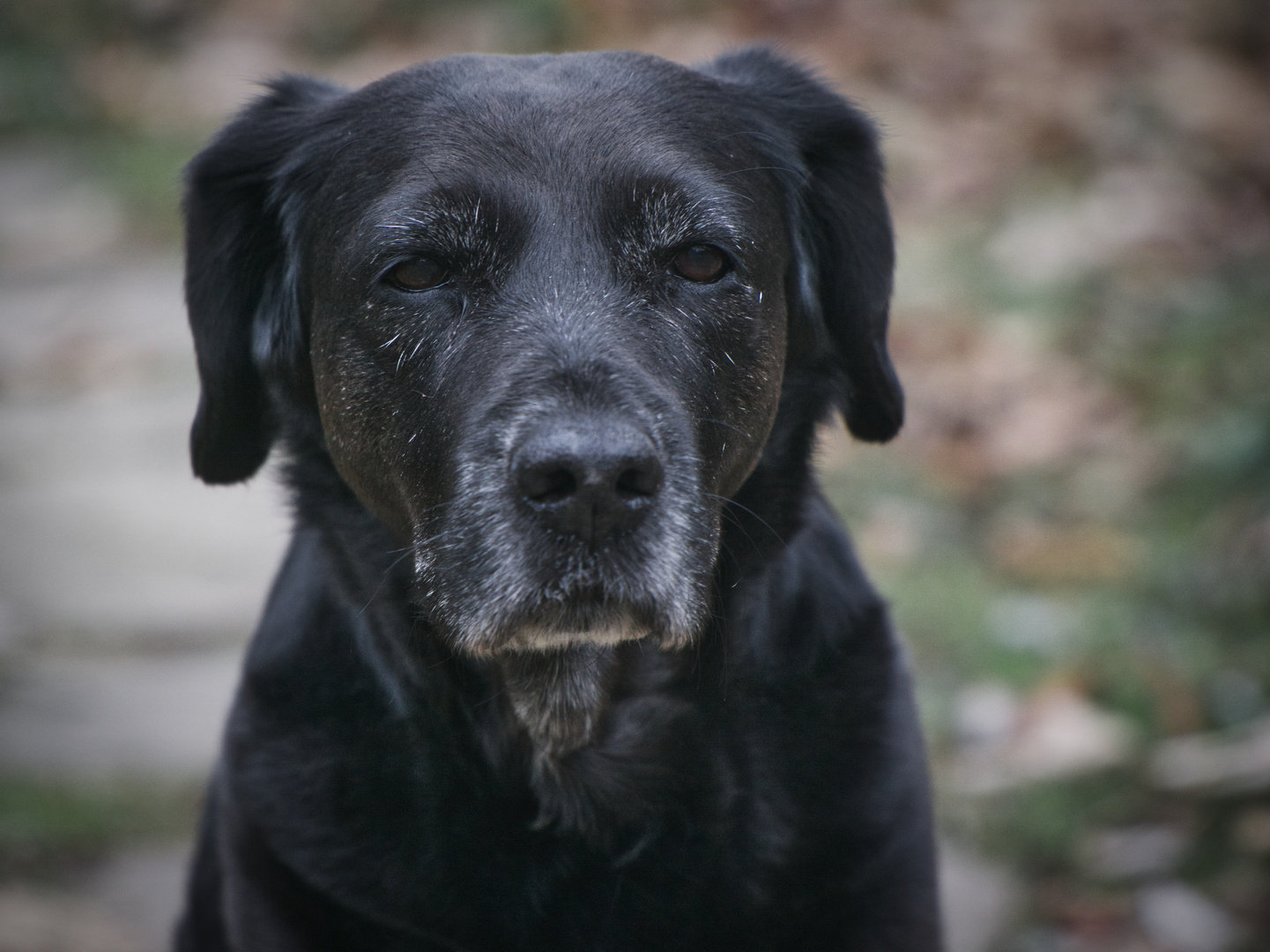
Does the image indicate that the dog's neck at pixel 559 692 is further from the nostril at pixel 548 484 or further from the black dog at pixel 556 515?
the nostril at pixel 548 484

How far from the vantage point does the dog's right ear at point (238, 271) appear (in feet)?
8.54

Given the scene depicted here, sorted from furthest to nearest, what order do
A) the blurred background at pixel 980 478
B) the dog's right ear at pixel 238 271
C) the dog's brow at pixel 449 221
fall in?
1. the blurred background at pixel 980 478
2. the dog's right ear at pixel 238 271
3. the dog's brow at pixel 449 221

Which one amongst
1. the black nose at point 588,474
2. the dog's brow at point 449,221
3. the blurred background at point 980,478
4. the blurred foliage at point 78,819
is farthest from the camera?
the blurred foliage at point 78,819

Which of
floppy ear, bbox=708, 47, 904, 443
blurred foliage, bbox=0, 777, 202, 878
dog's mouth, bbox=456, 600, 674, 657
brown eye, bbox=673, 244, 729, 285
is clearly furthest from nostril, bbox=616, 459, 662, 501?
blurred foliage, bbox=0, 777, 202, 878

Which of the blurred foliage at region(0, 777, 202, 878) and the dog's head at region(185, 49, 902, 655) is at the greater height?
the dog's head at region(185, 49, 902, 655)

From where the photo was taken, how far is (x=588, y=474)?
6.46 ft

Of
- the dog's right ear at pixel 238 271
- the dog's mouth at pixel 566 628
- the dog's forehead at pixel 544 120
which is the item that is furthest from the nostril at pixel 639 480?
the dog's right ear at pixel 238 271

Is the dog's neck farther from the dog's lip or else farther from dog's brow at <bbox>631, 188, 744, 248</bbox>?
dog's brow at <bbox>631, 188, 744, 248</bbox>

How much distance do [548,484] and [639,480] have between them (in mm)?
144

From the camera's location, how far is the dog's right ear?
2.60 meters

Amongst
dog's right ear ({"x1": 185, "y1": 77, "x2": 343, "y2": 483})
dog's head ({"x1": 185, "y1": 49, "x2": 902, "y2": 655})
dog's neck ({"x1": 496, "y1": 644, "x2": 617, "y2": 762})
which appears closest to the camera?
dog's head ({"x1": 185, "y1": 49, "x2": 902, "y2": 655})

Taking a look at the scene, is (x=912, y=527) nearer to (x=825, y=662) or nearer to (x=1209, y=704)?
(x=1209, y=704)

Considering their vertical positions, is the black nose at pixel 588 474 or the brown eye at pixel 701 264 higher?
the brown eye at pixel 701 264

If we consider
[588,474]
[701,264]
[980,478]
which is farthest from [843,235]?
[980,478]
